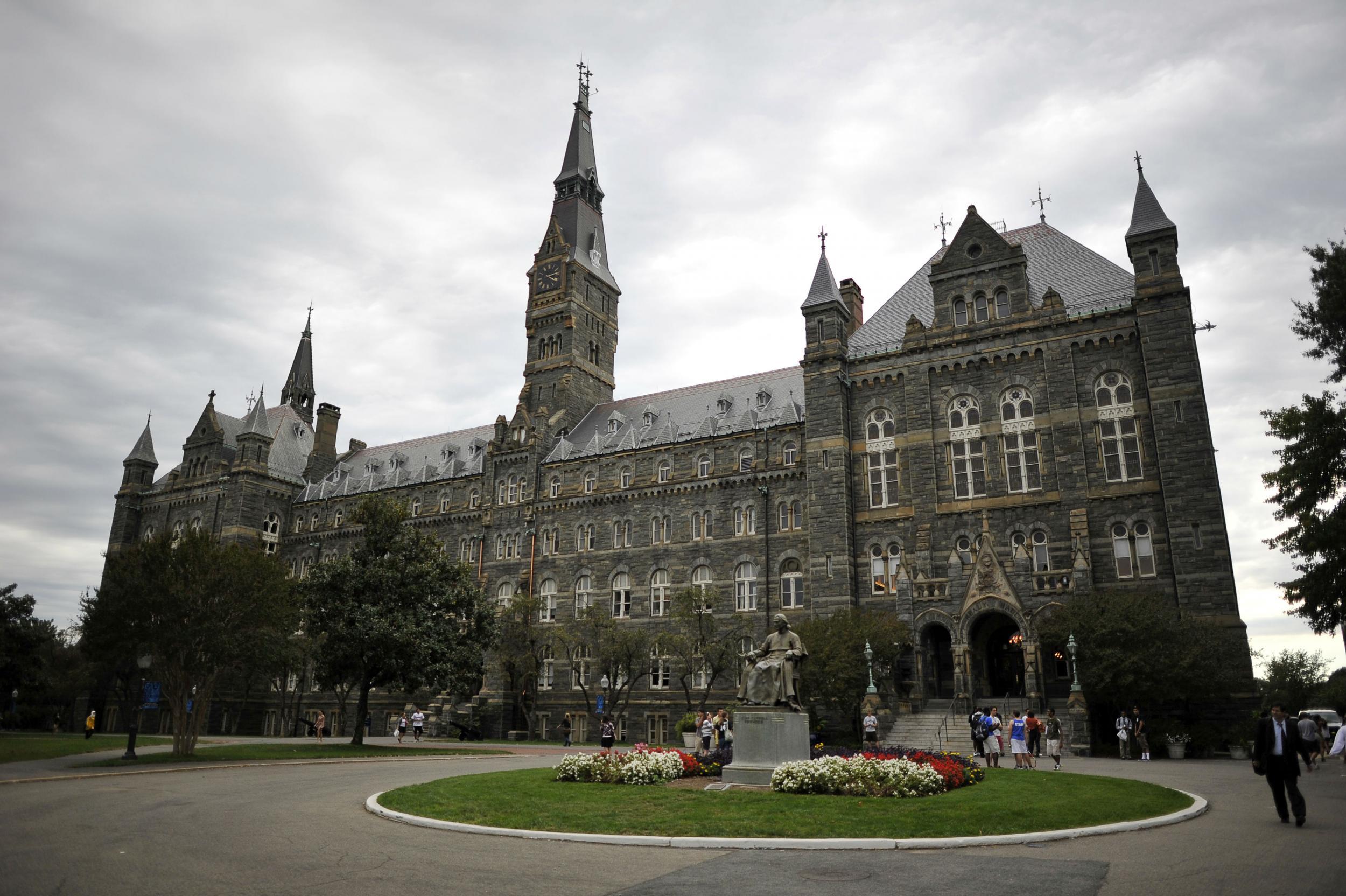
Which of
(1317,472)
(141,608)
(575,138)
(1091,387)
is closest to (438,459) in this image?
(575,138)

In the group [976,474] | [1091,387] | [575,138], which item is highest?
[575,138]

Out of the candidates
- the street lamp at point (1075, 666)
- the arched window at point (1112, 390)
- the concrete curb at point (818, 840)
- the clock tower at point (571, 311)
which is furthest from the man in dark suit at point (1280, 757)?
the clock tower at point (571, 311)

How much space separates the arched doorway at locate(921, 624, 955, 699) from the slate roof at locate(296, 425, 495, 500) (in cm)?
3671

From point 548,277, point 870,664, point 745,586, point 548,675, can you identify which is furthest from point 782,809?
point 548,277

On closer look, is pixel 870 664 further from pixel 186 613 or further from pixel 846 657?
pixel 186 613

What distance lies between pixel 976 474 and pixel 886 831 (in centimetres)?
3152

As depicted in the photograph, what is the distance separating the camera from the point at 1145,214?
41.6 m

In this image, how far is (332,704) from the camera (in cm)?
6481

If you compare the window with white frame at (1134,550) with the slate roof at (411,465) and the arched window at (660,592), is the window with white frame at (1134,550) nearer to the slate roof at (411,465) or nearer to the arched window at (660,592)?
the arched window at (660,592)

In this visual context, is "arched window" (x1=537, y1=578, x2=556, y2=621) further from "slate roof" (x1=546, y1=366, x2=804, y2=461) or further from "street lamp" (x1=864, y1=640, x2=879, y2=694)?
"street lamp" (x1=864, y1=640, x2=879, y2=694)

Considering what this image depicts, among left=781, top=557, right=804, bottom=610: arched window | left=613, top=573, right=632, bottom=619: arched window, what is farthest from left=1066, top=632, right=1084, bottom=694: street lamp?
left=613, top=573, right=632, bottom=619: arched window

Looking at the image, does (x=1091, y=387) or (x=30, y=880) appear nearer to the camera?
(x=30, y=880)

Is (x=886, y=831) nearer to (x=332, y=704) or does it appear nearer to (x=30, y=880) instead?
(x=30, y=880)

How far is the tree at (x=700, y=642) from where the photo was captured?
154 feet
